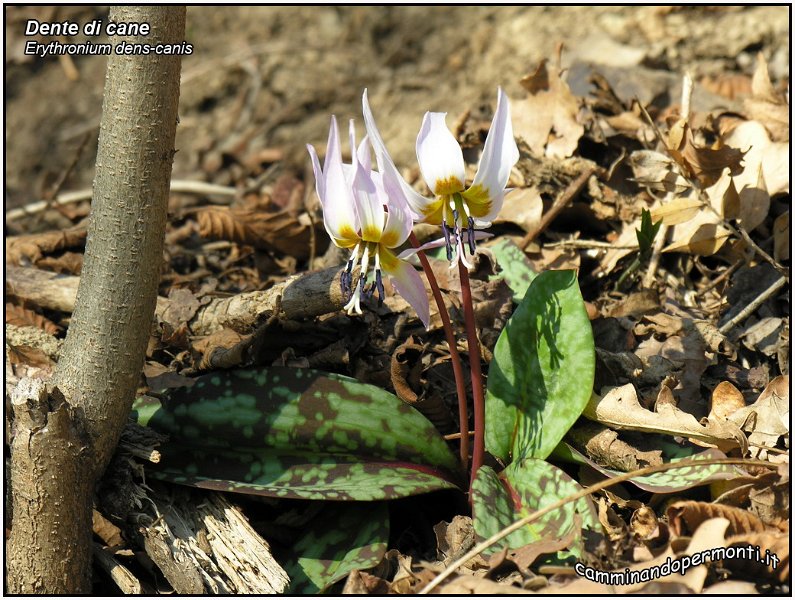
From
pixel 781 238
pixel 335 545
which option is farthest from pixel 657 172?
pixel 335 545

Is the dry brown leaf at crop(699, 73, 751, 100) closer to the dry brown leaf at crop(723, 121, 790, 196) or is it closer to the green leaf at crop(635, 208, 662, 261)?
the dry brown leaf at crop(723, 121, 790, 196)

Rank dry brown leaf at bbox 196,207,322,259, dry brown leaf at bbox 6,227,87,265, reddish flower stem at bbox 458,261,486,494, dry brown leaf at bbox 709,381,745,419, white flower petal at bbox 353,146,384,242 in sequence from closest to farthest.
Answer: white flower petal at bbox 353,146,384,242 < reddish flower stem at bbox 458,261,486,494 < dry brown leaf at bbox 709,381,745,419 < dry brown leaf at bbox 6,227,87,265 < dry brown leaf at bbox 196,207,322,259

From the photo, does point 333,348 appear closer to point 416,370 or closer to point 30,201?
point 416,370

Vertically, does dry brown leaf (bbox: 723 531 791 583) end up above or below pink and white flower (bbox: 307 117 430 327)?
below

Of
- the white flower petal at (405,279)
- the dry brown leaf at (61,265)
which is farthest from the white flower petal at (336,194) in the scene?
the dry brown leaf at (61,265)

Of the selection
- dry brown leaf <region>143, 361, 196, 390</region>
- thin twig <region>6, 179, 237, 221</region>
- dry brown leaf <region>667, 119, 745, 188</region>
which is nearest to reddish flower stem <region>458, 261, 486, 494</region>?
dry brown leaf <region>143, 361, 196, 390</region>

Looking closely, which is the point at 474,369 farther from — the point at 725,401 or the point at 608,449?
the point at 725,401

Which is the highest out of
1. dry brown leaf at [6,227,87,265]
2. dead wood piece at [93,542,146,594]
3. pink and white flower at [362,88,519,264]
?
pink and white flower at [362,88,519,264]
